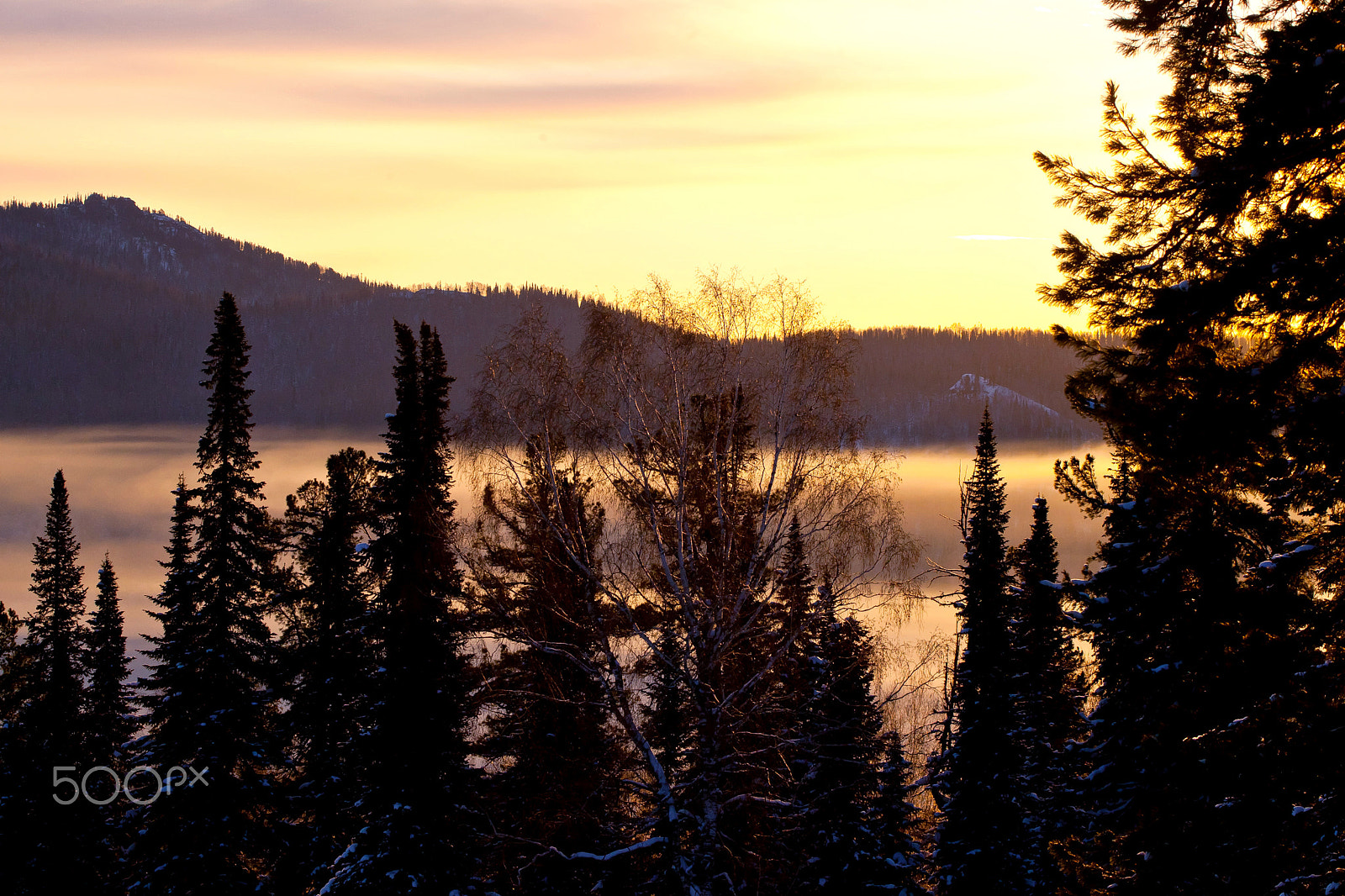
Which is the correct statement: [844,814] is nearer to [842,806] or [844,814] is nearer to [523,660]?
[842,806]

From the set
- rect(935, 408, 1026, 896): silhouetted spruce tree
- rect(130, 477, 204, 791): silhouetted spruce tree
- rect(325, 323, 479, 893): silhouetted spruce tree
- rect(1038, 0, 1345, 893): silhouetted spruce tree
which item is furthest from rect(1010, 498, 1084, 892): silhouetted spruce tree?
rect(130, 477, 204, 791): silhouetted spruce tree

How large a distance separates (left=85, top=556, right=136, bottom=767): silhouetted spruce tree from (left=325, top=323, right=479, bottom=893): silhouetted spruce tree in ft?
38.9

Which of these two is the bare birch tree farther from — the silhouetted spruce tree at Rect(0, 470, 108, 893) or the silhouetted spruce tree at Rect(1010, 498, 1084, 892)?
the silhouetted spruce tree at Rect(0, 470, 108, 893)

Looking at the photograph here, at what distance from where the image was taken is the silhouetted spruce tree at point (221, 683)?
73.3 ft

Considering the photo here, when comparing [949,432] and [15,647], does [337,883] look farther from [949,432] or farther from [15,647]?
[949,432]

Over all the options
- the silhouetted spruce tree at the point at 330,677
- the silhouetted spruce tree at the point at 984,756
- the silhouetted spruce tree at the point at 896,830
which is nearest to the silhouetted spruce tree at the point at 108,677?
the silhouetted spruce tree at the point at 330,677

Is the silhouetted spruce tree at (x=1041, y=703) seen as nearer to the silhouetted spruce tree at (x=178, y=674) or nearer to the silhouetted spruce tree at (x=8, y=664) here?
the silhouetted spruce tree at (x=178, y=674)

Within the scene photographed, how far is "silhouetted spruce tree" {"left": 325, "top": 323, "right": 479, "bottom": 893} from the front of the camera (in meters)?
19.4

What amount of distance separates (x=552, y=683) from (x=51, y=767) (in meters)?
18.5

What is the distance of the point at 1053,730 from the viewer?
24984mm

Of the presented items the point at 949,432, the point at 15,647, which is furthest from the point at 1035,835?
the point at 949,432

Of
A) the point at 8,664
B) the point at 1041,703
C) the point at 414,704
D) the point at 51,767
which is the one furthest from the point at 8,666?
the point at 1041,703

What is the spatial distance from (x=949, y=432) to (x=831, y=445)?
19055 centimetres

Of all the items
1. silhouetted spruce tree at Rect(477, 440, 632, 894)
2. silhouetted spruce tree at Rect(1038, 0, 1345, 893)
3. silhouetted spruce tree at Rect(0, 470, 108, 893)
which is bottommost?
silhouetted spruce tree at Rect(0, 470, 108, 893)
